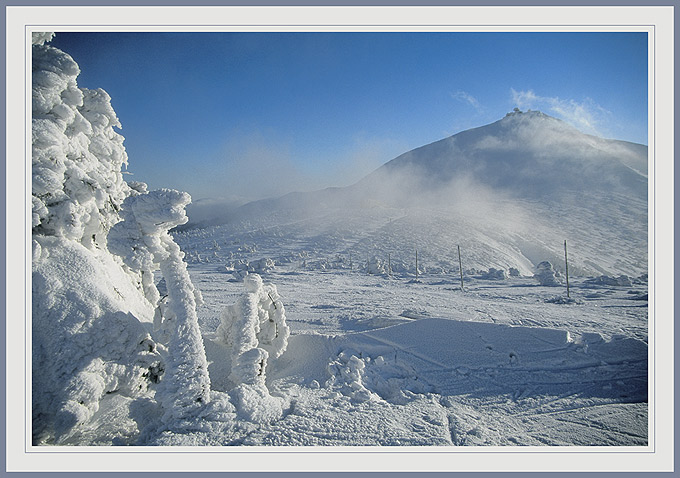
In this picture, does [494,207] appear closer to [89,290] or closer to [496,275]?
[496,275]

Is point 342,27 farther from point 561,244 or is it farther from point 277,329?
point 561,244

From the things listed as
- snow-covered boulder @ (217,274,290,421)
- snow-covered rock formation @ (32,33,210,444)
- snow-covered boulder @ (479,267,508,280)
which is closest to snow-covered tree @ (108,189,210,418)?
snow-covered rock formation @ (32,33,210,444)

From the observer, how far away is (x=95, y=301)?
429 cm

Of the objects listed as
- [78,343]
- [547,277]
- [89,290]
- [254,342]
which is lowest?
[547,277]

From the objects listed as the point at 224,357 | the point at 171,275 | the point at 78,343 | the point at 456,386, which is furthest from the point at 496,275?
the point at 78,343

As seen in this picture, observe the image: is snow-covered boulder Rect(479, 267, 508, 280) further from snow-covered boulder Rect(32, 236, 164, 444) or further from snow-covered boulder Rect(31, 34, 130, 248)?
snow-covered boulder Rect(31, 34, 130, 248)

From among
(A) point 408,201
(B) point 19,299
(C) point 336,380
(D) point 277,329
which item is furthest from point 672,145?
(A) point 408,201

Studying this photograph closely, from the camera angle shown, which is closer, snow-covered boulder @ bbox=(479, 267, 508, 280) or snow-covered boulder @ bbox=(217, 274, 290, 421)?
snow-covered boulder @ bbox=(217, 274, 290, 421)

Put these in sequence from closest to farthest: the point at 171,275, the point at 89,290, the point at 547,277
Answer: the point at 171,275, the point at 89,290, the point at 547,277

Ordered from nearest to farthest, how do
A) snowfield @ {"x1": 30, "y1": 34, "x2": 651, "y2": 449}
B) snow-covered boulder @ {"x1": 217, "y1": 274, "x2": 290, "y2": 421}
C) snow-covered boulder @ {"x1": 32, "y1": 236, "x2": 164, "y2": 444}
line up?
snow-covered boulder @ {"x1": 32, "y1": 236, "x2": 164, "y2": 444}
snowfield @ {"x1": 30, "y1": 34, "x2": 651, "y2": 449}
snow-covered boulder @ {"x1": 217, "y1": 274, "x2": 290, "y2": 421}

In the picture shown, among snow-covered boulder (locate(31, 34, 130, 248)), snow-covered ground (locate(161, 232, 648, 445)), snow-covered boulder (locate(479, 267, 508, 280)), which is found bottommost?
snow-covered boulder (locate(479, 267, 508, 280))

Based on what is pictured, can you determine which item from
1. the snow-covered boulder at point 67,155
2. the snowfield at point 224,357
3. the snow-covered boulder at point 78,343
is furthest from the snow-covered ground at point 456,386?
the snow-covered boulder at point 67,155

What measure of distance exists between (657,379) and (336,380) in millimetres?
4039

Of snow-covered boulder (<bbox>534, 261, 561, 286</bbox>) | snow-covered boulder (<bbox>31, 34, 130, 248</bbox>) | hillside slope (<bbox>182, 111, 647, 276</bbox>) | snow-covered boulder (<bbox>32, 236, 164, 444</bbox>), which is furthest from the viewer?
hillside slope (<bbox>182, 111, 647, 276</bbox>)
